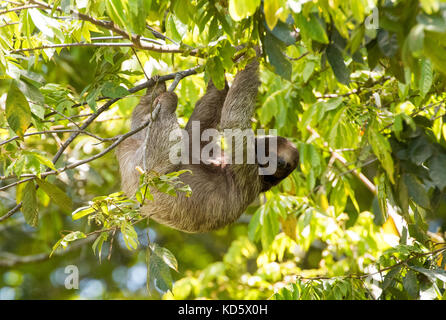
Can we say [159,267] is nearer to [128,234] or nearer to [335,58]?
[128,234]

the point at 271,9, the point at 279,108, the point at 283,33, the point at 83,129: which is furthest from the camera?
the point at 279,108

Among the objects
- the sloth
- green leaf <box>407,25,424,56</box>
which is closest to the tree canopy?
green leaf <box>407,25,424,56</box>

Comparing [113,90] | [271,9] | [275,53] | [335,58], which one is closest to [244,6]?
[271,9]

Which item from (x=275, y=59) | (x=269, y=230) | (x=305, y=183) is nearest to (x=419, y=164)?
(x=275, y=59)

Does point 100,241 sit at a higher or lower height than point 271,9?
lower

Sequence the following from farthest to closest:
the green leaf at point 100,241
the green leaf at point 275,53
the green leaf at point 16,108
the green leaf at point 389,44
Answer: the green leaf at point 100,241, the green leaf at point 16,108, the green leaf at point 275,53, the green leaf at point 389,44

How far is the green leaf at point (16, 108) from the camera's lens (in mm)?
3662

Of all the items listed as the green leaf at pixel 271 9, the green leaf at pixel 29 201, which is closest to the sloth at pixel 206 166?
the green leaf at pixel 29 201

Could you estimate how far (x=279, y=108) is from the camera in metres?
6.52

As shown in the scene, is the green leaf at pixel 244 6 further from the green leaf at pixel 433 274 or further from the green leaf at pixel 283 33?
the green leaf at pixel 433 274

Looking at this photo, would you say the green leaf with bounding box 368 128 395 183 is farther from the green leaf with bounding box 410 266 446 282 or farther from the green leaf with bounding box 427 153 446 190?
the green leaf with bounding box 410 266 446 282

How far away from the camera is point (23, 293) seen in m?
15.3

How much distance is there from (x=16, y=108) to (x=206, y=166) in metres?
3.34

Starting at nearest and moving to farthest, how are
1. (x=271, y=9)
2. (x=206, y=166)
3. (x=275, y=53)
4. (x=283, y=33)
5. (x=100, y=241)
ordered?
(x=271, y=9) → (x=283, y=33) → (x=275, y=53) → (x=100, y=241) → (x=206, y=166)
